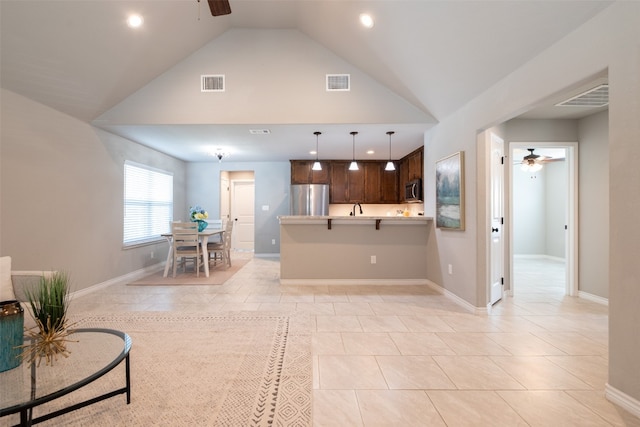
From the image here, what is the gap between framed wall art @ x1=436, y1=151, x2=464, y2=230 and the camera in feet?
11.8

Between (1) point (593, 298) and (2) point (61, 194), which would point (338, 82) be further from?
(1) point (593, 298)

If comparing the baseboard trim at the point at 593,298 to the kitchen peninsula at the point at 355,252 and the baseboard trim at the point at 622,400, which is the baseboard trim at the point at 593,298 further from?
the baseboard trim at the point at 622,400

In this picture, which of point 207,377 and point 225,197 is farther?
point 225,197

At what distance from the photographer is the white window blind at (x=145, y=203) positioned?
5152mm

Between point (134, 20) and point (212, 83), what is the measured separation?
116 centimetres

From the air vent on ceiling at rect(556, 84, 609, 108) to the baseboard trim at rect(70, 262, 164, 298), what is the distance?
6540 mm

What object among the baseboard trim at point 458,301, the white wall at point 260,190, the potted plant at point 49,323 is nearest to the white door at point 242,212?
the white wall at point 260,190

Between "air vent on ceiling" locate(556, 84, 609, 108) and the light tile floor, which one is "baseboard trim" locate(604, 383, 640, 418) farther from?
"air vent on ceiling" locate(556, 84, 609, 108)

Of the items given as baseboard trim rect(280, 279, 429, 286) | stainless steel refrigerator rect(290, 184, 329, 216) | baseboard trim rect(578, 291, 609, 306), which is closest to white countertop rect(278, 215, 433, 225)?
baseboard trim rect(280, 279, 429, 286)

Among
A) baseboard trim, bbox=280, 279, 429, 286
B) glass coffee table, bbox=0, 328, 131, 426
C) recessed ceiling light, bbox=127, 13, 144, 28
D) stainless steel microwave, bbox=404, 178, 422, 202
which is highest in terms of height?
recessed ceiling light, bbox=127, 13, 144, 28

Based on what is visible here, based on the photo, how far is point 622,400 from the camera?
5.69 feet

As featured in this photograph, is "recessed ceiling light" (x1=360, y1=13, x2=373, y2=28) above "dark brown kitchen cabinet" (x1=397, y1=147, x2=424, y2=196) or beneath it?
above

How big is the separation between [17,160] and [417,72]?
4.72m

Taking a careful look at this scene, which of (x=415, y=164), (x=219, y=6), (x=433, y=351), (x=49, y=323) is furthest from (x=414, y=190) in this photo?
(x=49, y=323)
